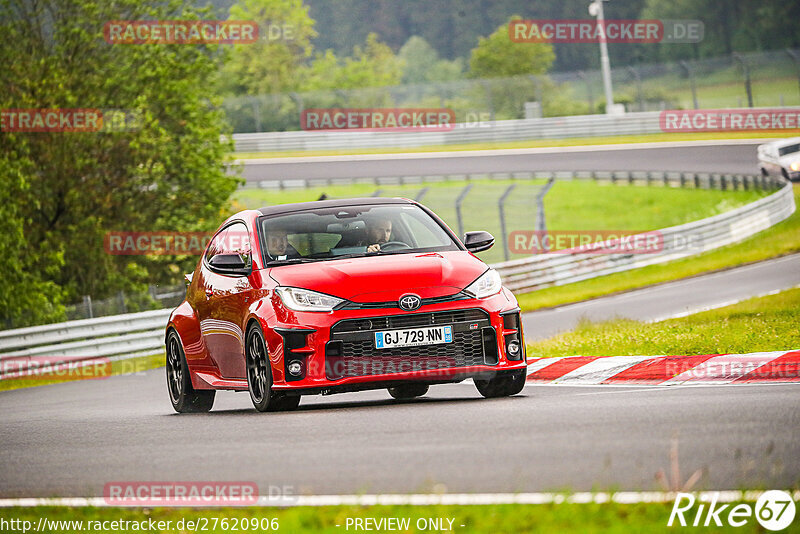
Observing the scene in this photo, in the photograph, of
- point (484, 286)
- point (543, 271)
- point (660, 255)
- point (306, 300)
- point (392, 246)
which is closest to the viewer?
point (306, 300)

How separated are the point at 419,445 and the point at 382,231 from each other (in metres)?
3.72

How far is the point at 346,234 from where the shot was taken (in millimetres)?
10742

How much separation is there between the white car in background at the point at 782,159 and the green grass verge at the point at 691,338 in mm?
26486

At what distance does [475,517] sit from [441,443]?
225cm

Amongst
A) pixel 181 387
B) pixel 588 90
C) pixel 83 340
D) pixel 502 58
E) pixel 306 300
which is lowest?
pixel 83 340

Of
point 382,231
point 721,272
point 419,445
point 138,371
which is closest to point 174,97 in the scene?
point 138,371

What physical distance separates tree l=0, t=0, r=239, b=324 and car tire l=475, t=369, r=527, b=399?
737 inches

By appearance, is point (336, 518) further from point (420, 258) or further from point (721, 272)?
point (721, 272)

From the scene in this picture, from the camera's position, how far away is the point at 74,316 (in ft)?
81.3

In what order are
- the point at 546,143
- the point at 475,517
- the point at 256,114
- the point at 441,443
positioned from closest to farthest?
the point at 475,517 < the point at 441,443 < the point at 546,143 < the point at 256,114

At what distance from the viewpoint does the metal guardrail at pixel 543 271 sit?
920 inches

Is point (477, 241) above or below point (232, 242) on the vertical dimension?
below

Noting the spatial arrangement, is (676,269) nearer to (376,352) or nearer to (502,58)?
(376,352)

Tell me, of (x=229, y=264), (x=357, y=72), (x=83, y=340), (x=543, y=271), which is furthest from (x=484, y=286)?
(x=357, y=72)
